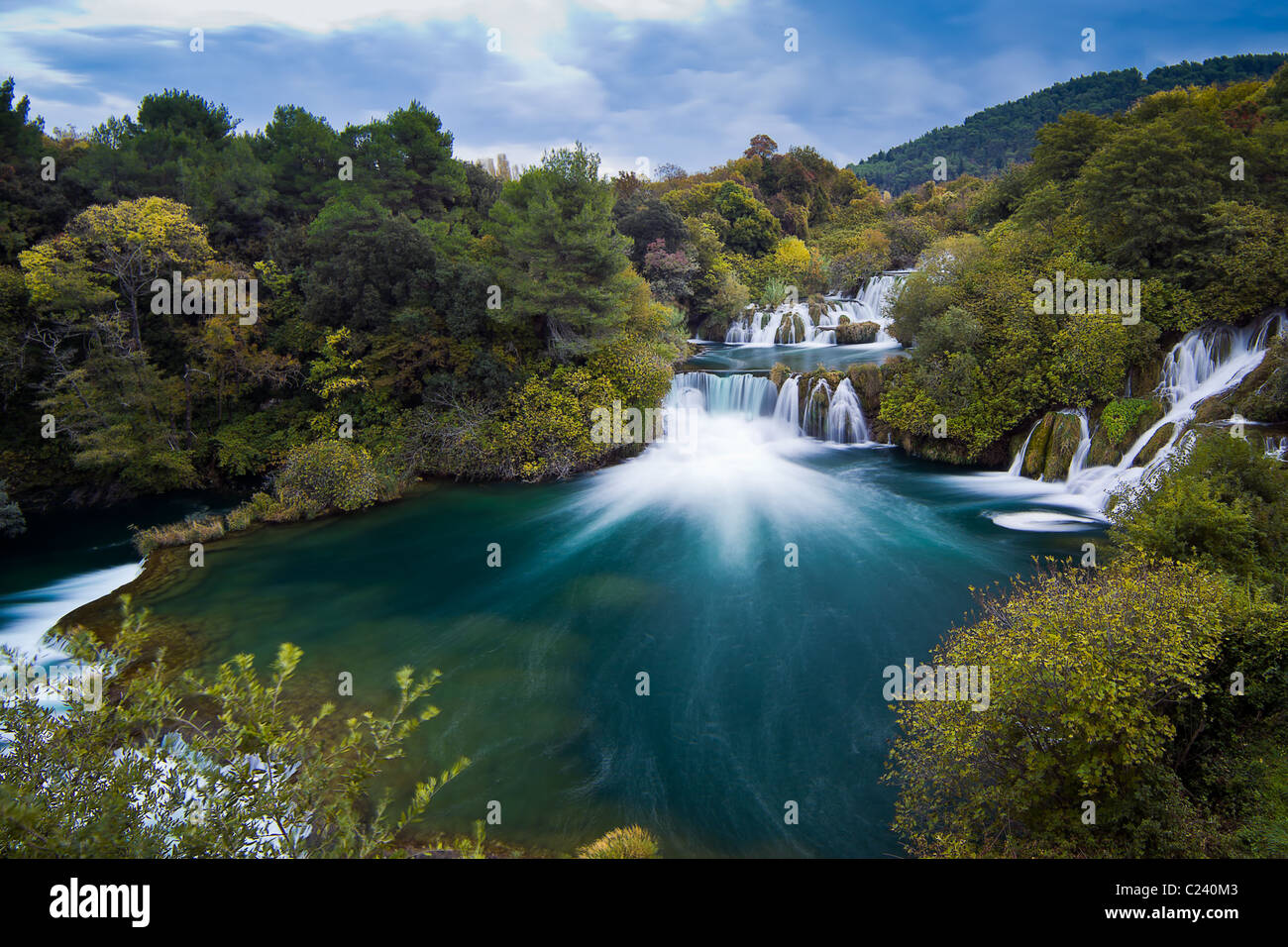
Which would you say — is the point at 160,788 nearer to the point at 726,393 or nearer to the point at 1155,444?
the point at 1155,444

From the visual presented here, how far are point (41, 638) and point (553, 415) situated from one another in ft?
43.6

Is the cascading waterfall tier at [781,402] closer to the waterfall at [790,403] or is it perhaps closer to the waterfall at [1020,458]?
the waterfall at [790,403]

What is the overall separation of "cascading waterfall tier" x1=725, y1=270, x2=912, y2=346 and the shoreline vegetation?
8.35 m

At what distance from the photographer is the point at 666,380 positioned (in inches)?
853

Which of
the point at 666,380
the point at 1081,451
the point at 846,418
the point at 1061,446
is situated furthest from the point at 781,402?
the point at 1081,451

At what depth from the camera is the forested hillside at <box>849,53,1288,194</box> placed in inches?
2635

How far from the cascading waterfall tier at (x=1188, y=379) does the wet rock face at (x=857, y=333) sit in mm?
16449

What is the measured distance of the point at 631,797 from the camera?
306 inches

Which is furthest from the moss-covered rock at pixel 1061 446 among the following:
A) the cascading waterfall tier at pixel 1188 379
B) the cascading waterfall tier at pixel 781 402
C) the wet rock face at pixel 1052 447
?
the cascading waterfall tier at pixel 781 402

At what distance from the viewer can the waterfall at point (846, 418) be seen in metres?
21.9

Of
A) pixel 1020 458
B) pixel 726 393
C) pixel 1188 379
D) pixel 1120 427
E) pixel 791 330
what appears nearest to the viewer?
pixel 1188 379

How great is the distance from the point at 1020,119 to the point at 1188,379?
108 m

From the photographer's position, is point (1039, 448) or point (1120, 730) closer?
point (1120, 730)

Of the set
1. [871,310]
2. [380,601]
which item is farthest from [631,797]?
[871,310]
